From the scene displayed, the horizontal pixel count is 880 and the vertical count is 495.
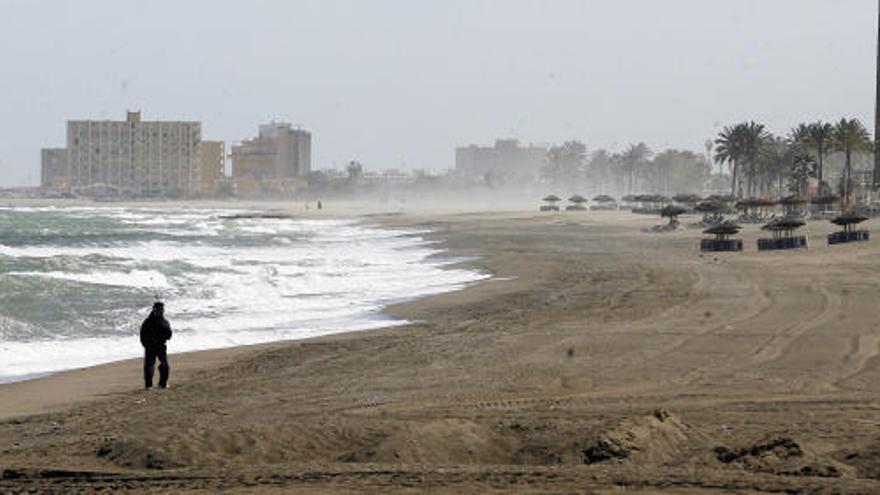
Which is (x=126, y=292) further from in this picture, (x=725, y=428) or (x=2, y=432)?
(x=725, y=428)

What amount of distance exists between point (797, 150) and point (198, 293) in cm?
8442

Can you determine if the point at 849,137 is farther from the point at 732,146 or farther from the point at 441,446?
the point at 441,446

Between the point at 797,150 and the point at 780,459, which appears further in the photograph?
the point at 797,150

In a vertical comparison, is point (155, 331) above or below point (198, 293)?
above

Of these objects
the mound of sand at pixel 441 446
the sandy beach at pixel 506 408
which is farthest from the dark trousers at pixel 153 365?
the mound of sand at pixel 441 446

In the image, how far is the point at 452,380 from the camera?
1543 cm

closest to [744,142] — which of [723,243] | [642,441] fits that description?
[723,243]

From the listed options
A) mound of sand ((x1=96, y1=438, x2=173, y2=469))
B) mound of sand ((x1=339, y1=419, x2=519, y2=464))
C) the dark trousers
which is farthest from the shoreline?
mound of sand ((x1=339, y1=419, x2=519, y2=464))

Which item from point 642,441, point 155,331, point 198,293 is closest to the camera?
point 642,441

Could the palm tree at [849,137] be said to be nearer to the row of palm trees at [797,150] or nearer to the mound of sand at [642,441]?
the row of palm trees at [797,150]

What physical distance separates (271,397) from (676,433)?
19.3 ft

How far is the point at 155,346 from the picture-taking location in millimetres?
15977

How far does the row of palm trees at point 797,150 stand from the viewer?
88.8 meters

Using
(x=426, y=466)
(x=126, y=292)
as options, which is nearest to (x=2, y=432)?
(x=426, y=466)
